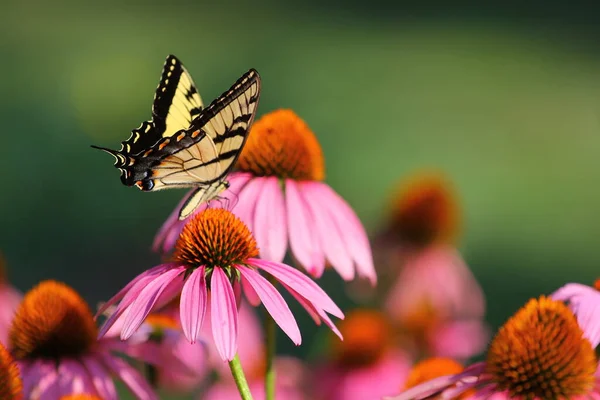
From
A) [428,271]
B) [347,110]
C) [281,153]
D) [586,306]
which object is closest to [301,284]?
[586,306]

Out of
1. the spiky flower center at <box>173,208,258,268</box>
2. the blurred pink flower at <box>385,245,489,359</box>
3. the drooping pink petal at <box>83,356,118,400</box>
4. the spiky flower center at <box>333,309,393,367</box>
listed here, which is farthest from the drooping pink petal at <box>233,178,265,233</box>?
the blurred pink flower at <box>385,245,489,359</box>

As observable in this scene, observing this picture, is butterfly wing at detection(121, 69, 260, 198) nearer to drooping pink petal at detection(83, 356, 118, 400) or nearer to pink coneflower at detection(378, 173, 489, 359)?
drooping pink petal at detection(83, 356, 118, 400)

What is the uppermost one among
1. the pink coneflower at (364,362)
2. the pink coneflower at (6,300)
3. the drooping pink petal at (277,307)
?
the drooping pink petal at (277,307)

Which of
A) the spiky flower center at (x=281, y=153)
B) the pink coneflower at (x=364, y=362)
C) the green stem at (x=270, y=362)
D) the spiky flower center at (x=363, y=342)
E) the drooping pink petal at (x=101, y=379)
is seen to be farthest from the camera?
the spiky flower center at (x=363, y=342)

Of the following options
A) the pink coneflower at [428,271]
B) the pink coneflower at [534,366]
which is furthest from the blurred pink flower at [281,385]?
the pink coneflower at [534,366]

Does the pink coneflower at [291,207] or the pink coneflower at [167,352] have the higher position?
the pink coneflower at [291,207]

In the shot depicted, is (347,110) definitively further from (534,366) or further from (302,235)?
(534,366)

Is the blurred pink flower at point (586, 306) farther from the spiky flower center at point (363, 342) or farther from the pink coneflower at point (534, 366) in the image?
the spiky flower center at point (363, 342)
